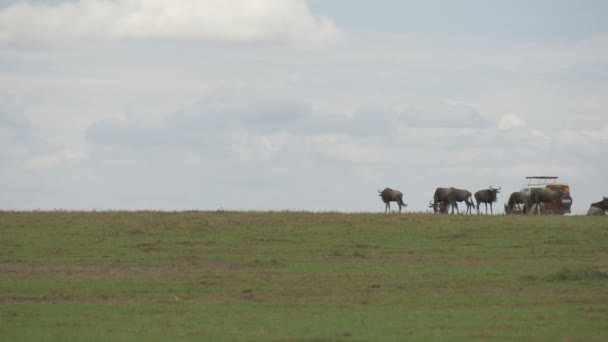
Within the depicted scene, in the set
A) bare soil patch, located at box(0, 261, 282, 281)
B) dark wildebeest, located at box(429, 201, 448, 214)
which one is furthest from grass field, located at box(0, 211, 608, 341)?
dark wildebeest, located at box(429, 201, 448, 214)

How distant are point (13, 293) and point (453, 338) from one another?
10.3 metres

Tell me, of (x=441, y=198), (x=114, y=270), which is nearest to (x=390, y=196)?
(x=441, y=198)

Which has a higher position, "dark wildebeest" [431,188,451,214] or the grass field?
"dark wildebeest" [431,188,451,214]

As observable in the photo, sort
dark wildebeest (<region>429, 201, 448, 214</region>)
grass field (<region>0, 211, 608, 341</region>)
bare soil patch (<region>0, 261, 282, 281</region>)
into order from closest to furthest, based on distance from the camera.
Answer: grass field (<region>0, 211, 608, 341</region>), bare soil patch (<region>0, 261, 282, 281</region>), dark wildebeest (<region>429, 201, 448, 214</region>)

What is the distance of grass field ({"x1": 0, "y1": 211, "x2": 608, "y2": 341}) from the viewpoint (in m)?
18.7

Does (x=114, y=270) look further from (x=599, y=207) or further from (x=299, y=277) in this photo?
(x=599, y=207)

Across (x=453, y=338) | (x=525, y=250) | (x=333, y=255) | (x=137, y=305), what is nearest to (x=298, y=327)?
(x=453, y=338)

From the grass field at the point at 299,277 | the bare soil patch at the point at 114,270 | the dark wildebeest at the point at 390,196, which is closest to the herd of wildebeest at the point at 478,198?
the dark wildebeest at the point at 390,196

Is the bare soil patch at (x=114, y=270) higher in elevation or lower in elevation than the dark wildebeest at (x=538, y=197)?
lower

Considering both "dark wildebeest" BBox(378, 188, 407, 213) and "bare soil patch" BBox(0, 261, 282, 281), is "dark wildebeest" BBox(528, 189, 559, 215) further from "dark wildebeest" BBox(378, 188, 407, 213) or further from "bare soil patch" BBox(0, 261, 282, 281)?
"bare soil patch" BBox(0, 261, 282, 281)

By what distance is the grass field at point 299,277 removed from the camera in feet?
61.3

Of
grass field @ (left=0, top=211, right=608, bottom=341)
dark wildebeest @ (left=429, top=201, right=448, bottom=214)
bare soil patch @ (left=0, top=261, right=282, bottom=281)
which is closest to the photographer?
grass field @ (left=0, top=211, right=608, bottom=341)

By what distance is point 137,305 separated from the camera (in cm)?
2130

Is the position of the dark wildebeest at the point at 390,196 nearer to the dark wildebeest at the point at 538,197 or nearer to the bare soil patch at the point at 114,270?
the dark wildebeest at the point at 538,197
